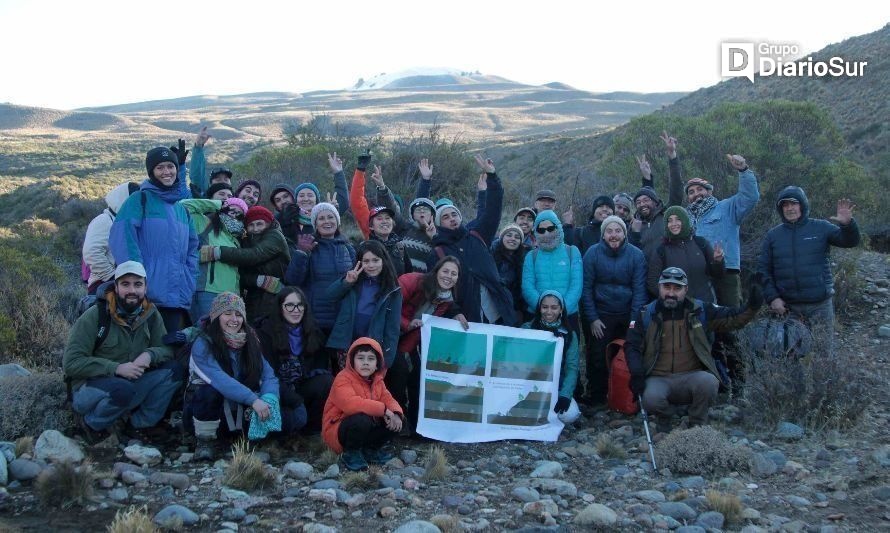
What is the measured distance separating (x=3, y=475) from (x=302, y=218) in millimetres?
3659

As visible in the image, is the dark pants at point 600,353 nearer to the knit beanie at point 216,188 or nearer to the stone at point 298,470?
the stone at point 298,470

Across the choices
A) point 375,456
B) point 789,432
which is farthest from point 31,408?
point 789,432

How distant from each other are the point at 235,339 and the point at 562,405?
3.15m

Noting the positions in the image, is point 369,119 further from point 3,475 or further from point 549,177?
point 3,475

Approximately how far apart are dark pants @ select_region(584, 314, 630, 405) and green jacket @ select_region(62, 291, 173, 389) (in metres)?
4.19

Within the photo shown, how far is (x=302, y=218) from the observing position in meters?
8.16

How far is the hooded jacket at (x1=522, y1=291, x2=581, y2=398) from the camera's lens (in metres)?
7.68

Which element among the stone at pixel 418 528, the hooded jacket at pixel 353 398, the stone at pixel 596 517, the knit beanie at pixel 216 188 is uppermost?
the knit beanie at pixel 216 188

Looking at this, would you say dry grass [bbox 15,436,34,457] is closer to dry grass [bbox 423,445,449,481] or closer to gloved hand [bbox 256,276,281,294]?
gloved hand [bbox 256,276,281,294]

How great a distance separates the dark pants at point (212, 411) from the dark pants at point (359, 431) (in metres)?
0.58

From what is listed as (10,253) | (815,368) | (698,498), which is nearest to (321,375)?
(698,498)

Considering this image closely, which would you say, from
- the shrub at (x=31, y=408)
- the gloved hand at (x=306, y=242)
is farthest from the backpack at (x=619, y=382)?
the shrub at (x=31, y=408)

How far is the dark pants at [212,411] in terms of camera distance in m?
6.35

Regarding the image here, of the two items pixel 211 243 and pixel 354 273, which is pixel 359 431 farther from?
pixel 211 243
